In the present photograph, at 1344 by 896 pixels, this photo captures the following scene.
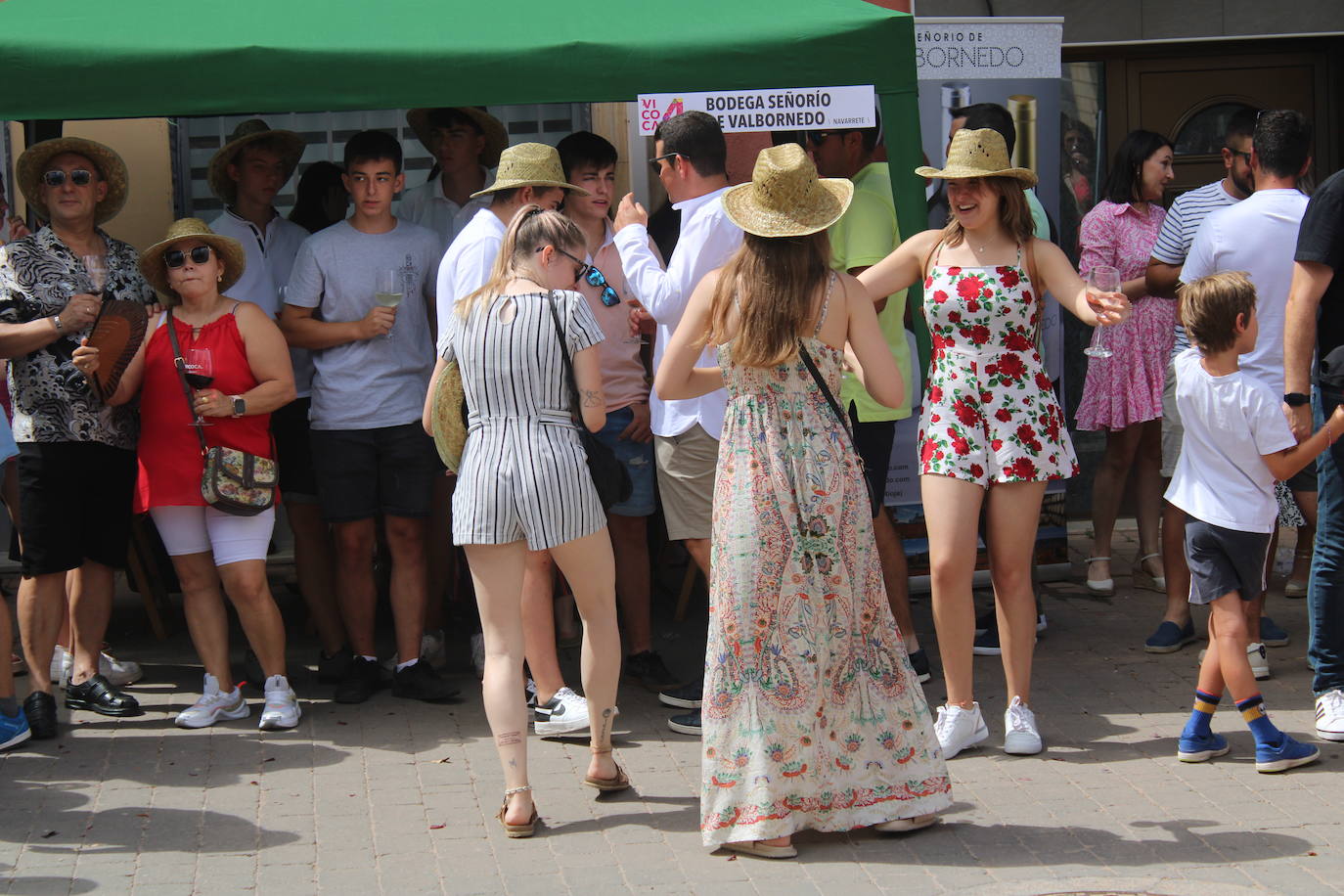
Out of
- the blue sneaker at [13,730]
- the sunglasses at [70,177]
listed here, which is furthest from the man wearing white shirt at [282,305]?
the blue sneaker at [13,730]

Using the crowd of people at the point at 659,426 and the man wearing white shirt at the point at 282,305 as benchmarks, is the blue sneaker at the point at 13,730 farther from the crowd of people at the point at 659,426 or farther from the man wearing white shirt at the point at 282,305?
the man wearing white shirt at the point at 282,305

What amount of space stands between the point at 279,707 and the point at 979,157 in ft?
10.1

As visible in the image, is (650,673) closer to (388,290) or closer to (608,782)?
(608,782)

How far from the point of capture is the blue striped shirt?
6.61m

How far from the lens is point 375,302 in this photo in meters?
5.80

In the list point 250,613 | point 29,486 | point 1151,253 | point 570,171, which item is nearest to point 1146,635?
point 1151,253

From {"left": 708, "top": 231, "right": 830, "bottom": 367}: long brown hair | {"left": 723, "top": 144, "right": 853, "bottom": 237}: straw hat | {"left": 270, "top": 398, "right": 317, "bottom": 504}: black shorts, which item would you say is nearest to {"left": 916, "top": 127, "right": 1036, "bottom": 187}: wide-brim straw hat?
{"left": 723, "top": 144, "right": 853, "bottom": 237}: straw hat

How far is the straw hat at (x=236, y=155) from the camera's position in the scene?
6414 mm

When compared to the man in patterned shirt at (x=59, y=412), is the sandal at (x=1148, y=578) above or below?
below

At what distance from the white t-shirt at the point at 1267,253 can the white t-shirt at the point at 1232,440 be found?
1047 millimetres

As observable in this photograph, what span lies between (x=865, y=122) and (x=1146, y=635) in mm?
2641

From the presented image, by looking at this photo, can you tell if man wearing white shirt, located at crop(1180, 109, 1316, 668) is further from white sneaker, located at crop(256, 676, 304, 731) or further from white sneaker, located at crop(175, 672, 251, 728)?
white sneaker, located at crop(175, 672, 251, 728)

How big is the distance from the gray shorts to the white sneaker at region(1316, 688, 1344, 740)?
2.00ft

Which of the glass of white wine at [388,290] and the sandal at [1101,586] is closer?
the glass of white wine at [388,290]
